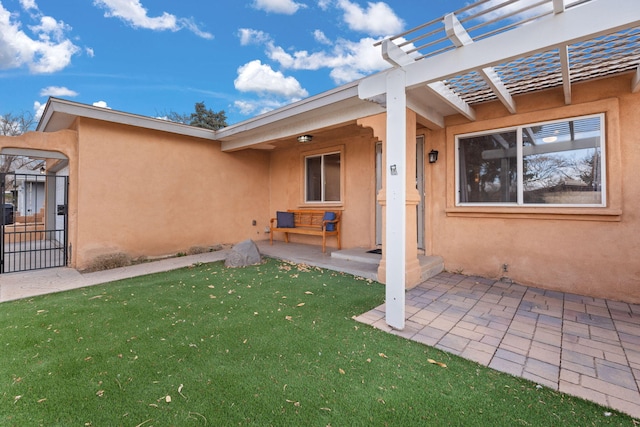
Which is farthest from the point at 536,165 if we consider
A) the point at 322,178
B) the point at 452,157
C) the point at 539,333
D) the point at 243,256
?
the point at 243,256

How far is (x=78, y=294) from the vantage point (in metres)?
3.79

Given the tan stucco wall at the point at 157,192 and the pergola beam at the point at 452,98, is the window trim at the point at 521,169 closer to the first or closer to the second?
the pergola beam at the point at 452,98

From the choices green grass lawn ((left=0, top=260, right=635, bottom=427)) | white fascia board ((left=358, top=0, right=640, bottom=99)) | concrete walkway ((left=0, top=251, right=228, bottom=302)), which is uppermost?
white fascia board ((left=358, top=0, right=640, bottom=99))

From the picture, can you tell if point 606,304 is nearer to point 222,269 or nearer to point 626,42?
point 626,42

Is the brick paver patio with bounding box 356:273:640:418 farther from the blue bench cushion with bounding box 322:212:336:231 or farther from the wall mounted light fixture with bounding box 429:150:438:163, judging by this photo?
the blue bench cushion with bounding box 322:212:336:231

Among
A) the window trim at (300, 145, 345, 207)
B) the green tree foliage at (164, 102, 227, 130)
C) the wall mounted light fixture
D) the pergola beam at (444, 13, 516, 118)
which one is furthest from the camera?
the green tree foliage at (164, 102, 227, 130)

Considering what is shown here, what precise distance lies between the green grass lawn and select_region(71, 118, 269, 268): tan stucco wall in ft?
7.62

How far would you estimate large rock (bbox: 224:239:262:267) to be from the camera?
5.30 metres

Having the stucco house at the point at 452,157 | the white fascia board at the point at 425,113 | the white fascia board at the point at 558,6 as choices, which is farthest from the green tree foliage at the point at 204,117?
the white fascia board at the point at 558,6

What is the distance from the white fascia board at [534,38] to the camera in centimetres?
193

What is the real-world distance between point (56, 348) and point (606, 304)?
228 inches

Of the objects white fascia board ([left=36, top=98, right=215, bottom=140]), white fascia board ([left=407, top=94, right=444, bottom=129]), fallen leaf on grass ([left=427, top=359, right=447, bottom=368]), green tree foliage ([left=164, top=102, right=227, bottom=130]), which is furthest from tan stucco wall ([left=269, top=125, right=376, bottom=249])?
green tree foliage ([left=164, top=102, right=227, bottom=130])

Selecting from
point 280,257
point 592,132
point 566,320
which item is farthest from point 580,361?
point 280,257

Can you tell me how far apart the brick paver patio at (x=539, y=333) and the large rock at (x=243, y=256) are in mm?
2965
